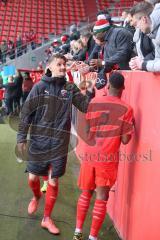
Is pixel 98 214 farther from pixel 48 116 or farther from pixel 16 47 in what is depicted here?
pixel 16 47

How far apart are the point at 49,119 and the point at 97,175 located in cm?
76

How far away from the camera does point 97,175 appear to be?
136 inches

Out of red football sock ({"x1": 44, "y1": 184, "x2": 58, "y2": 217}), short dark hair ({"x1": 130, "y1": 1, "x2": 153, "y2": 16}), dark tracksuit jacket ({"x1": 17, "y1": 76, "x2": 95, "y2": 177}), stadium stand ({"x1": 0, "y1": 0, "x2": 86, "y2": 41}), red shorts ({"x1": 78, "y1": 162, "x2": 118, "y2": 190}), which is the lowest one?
red football sock ({"x1": 44, "y1": 184, "x2": 58, "y2": 217})

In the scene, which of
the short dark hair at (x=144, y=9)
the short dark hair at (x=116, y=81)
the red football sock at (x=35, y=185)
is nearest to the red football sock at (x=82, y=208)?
the red football sock at (x=35, y=185)

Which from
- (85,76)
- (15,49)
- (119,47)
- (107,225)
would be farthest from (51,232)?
(15,49)

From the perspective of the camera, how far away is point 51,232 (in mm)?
3865

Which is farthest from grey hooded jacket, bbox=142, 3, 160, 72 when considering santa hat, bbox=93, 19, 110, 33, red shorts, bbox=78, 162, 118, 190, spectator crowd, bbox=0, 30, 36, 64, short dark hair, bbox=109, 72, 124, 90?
spectator crowd, bbox=0, 30, 36, 64

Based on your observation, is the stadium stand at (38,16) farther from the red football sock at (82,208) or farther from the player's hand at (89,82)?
the red football sock at (82,208)

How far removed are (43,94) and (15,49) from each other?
47.4 ft

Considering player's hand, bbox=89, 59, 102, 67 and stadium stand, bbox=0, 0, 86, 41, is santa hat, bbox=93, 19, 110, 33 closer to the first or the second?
player's hand, bbox=89, 59, 102, 67

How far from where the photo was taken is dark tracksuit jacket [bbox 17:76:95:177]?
3.89 meters

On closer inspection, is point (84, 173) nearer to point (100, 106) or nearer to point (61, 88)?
point (100, 106)

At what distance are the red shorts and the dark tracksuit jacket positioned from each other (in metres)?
0.40

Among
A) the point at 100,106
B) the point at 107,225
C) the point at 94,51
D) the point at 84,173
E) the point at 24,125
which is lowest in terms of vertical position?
the point at 107,225
